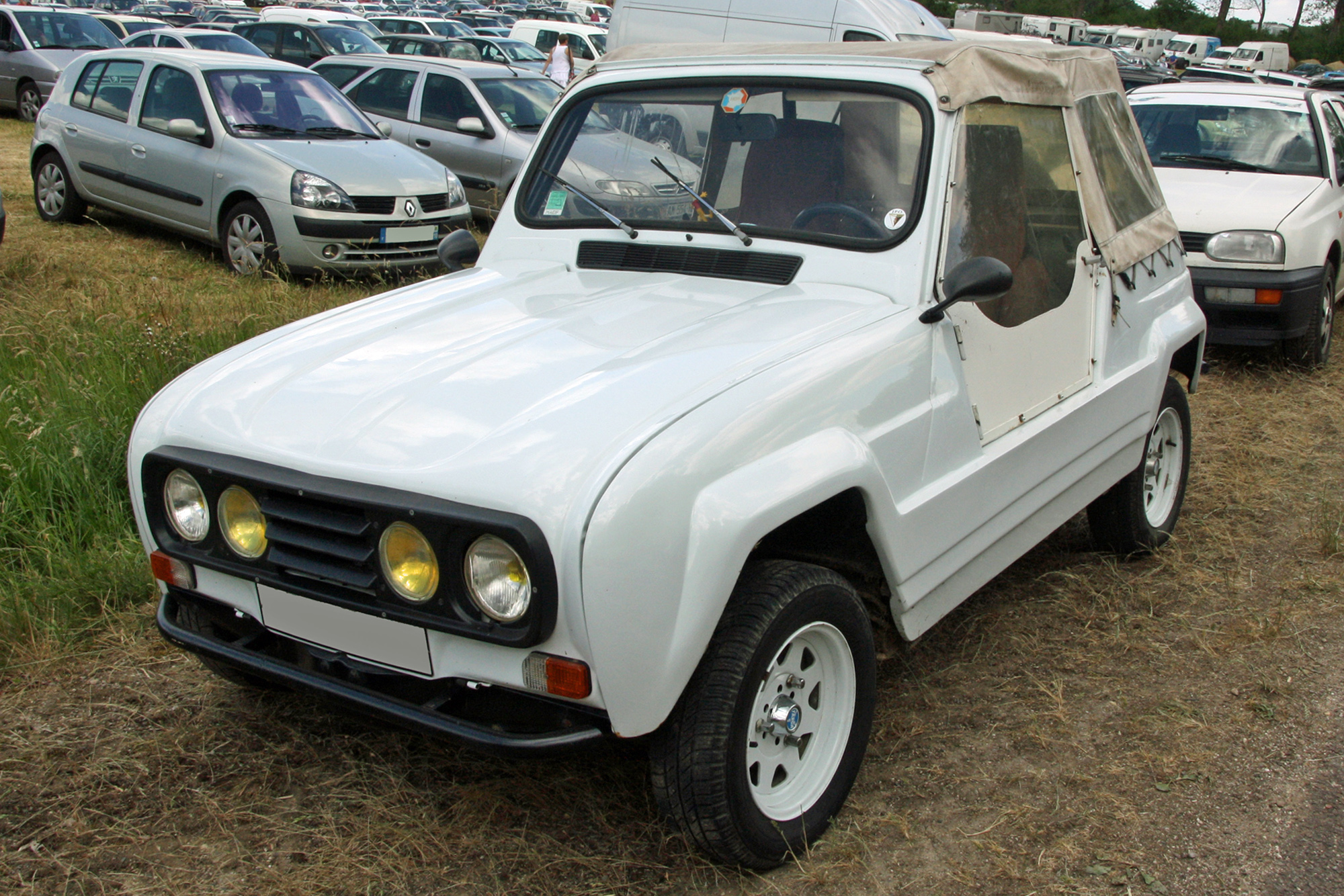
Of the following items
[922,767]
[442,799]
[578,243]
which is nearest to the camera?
[442,799]

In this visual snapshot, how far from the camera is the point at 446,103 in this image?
1110 cm

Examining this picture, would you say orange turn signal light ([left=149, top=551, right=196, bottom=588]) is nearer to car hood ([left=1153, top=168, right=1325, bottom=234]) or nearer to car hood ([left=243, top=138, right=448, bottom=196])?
car hood ([left=243, top=138, right=448, bottom=196])

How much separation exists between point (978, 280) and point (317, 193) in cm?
641

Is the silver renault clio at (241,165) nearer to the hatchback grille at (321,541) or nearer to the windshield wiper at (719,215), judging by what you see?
the windshield wiper at (719,215)

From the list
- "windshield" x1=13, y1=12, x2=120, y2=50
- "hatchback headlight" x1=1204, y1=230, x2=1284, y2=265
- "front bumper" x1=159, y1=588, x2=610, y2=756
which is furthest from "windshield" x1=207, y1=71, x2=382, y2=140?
"windshield" x1=13, y1=12, x2=120, y2=50

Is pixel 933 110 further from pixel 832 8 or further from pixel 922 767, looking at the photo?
pixel 832 8

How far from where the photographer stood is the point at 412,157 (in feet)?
30.0

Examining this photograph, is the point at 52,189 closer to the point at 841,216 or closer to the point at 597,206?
the point at 597,206

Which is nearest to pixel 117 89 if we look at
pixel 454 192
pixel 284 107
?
pixel 284 107

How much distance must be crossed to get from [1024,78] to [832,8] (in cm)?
650

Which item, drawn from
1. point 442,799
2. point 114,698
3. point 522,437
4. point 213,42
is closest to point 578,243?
point 522,437

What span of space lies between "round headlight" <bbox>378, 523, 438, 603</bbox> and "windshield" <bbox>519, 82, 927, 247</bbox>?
1.57 m

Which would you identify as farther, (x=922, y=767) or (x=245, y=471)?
(x=922, y=767)

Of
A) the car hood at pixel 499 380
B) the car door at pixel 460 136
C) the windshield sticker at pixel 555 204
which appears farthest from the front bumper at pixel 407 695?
the car door at pixel 460 136
